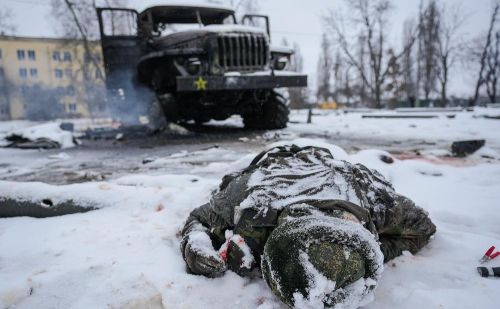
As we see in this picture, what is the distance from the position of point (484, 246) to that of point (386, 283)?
2.04 ft

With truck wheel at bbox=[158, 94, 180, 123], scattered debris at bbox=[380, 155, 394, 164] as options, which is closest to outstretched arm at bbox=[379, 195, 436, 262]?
scattered debris at bbox=[380, 155, 394, 164]

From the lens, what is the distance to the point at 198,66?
17.3 feet

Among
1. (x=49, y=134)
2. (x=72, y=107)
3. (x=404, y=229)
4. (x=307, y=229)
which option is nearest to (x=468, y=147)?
(x=404, y=229)

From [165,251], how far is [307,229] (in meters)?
0.84

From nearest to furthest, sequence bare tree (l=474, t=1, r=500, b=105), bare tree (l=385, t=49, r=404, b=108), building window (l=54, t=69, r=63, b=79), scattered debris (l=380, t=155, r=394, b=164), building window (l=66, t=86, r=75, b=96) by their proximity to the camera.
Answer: scattered debris (l=380, t=155, r=394, b=164)
bare tree (l=474, t=1, r=500, b=105)
bare tree (l=385, t=49, r=404, b=108)
building window (l=66, t=86, r=75, b=96)
building window (l=54, t=69, r=63, b=79)

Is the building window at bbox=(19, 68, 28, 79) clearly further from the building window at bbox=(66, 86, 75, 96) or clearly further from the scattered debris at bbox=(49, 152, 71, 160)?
the scattered debris at bbox=(49, 152, 71, 160)

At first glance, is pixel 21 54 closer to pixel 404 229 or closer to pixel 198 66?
pixel 198 66

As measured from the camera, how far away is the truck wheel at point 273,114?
263 inches

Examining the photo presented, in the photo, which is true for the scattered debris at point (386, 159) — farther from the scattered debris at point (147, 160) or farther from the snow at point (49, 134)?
the snow at point (49, 134)

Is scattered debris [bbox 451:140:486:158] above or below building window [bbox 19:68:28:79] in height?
below

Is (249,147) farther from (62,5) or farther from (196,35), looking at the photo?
(62,5)

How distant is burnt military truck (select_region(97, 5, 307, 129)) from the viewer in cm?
538

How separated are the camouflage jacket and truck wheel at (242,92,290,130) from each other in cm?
500

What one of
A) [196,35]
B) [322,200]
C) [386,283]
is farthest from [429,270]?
[196,35]
